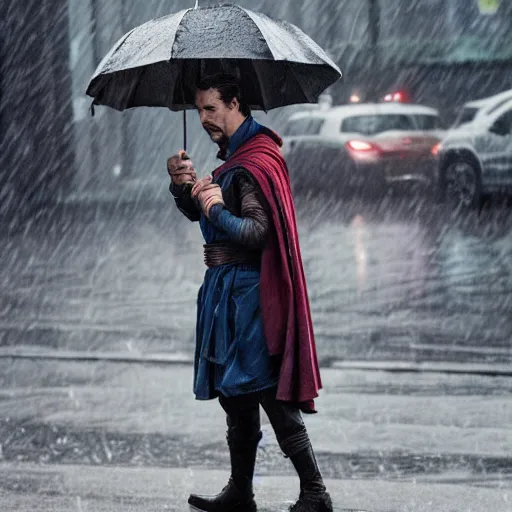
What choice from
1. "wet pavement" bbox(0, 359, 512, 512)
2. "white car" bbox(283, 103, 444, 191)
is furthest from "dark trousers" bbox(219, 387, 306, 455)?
"white car" bbox(283, 103, 444, 191)

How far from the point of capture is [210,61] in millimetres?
4668

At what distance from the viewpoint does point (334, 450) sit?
6.09 meters

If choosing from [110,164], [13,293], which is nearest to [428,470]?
[13,293]

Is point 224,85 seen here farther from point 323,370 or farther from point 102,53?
point 102,53

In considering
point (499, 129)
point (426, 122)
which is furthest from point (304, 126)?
point (499, 129)

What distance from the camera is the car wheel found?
1555 cm

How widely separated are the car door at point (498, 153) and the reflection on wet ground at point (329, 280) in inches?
17.2

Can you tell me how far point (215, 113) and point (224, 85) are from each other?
113 millimetres

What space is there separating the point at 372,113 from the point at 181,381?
9.41 meters

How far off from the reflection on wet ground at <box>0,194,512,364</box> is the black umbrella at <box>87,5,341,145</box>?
4.12m

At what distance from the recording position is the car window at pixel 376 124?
16.2 metres

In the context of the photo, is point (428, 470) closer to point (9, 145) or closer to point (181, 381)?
point (181, 381)

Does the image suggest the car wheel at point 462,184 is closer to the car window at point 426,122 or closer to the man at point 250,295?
the car window at point 426,122

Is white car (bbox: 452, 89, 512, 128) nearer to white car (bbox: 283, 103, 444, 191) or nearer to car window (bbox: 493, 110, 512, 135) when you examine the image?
car window (bbox: 493, 110, 512, 135)
